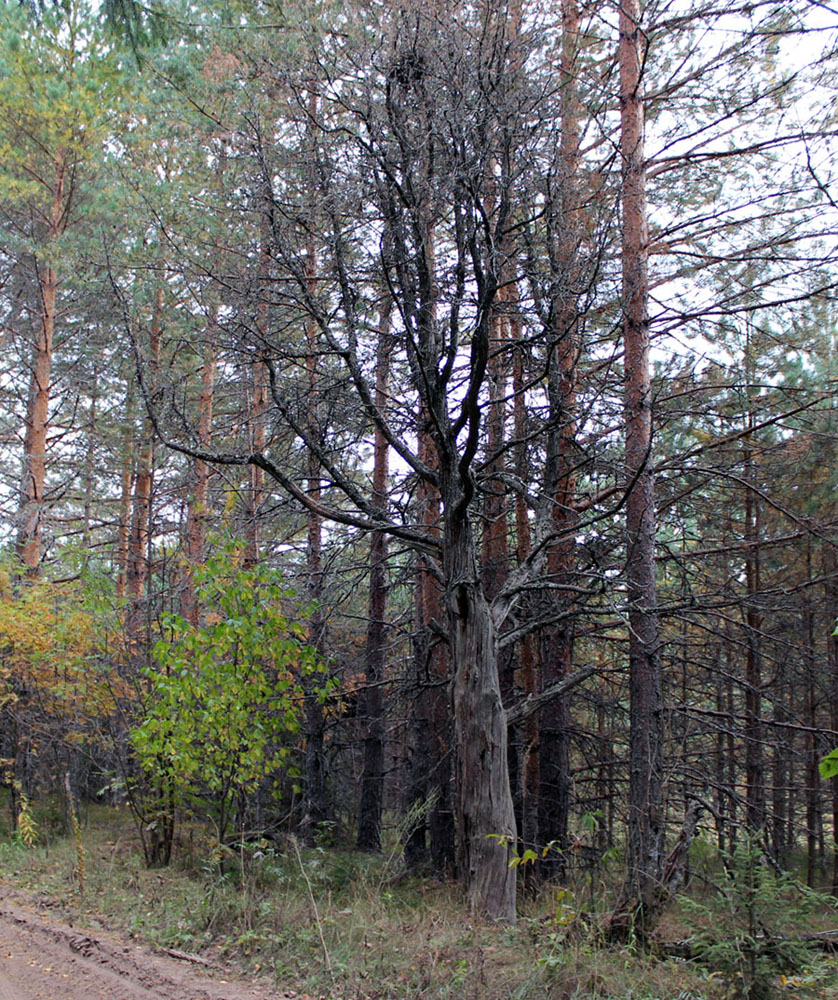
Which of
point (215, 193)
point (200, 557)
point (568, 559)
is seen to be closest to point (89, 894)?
point (200, 557)

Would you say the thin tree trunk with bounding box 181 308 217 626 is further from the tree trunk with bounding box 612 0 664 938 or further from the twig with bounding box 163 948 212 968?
the twig with bounding box 163 948 212 968

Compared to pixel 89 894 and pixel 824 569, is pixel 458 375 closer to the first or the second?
pixel 89 894

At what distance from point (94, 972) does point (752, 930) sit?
400 cm

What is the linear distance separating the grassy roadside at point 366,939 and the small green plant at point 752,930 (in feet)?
0.21

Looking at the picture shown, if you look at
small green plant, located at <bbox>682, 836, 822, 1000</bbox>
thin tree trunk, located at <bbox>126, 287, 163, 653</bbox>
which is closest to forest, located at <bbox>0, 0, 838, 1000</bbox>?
small green plant, located at <bbox>682, 836, 822, 1000</bbox>

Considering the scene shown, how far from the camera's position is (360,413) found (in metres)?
7.75

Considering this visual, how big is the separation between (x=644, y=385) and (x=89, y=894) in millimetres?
7619

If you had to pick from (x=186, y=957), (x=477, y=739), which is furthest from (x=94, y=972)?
(x=477, y=739)

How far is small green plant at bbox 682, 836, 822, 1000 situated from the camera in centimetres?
378

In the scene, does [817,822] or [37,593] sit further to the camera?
[817,822]

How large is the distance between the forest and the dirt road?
1.43 m

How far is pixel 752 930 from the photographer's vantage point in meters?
3.87

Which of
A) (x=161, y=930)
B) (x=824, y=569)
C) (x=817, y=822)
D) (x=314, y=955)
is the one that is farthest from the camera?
(x=817, y=822)

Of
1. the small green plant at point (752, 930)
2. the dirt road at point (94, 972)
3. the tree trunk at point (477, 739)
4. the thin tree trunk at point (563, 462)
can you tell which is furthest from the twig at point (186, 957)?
the thin tree trunk at point (563, 462)
